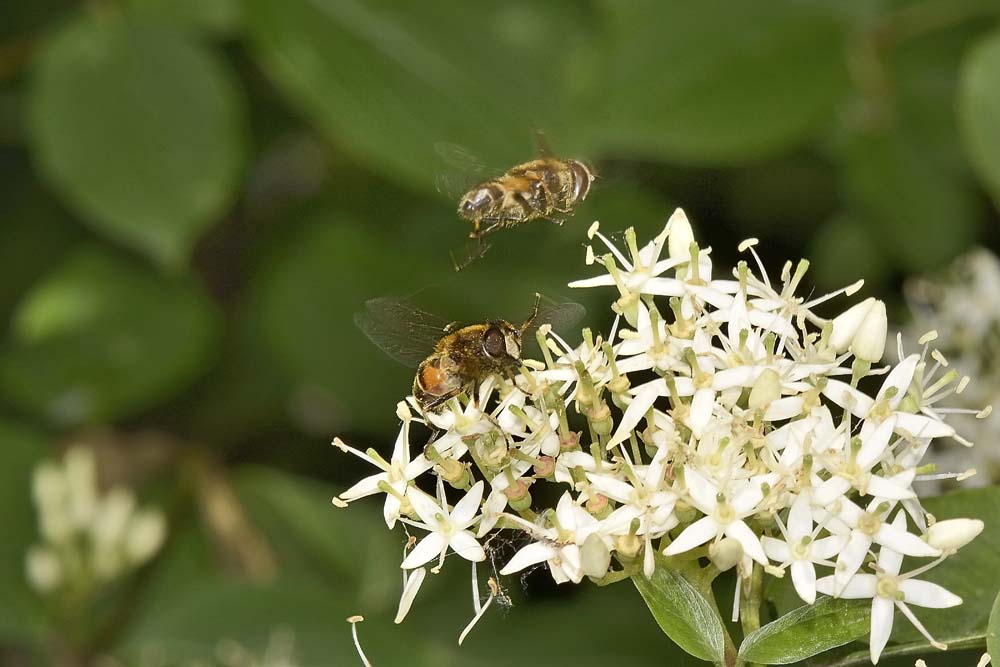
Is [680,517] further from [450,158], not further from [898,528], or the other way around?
[450,158]

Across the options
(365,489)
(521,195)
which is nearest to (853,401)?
(365,489)

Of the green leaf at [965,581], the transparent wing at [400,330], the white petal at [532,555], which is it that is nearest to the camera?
the white petal at [532,555]

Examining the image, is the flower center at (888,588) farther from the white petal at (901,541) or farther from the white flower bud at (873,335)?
the white flower bud at (873,335)

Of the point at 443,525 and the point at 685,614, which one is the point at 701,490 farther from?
the point at 443,525

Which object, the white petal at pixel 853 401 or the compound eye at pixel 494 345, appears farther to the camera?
the compound eye at pixel 494 345

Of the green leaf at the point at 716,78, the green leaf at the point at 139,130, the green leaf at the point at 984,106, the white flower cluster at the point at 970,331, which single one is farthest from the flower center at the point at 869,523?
the green leaf at the point at 139,130
